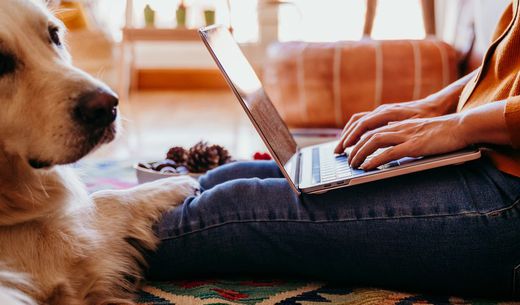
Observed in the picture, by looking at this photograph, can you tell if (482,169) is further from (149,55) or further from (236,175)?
(149,55)

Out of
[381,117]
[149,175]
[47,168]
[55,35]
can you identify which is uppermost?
[55,35]

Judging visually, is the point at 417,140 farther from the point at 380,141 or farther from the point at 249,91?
the point at 249,91

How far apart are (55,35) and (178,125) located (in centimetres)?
240

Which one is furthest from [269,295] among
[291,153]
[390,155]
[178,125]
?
[178,125]

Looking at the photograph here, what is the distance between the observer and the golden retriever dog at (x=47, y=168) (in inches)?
38.3

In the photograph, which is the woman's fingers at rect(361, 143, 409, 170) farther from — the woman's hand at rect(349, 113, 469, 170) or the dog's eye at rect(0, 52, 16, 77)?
the dog's eye at rect(0, 52, 16, 77)

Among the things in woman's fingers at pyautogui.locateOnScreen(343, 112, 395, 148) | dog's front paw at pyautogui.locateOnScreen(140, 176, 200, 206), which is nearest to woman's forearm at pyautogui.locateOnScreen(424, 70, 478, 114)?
woman's fingers at pyautogui.locateOnScreen(343, 112, 395, 148)

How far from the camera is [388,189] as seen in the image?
1018 mm

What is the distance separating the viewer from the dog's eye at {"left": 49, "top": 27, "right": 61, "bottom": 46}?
1137 mm

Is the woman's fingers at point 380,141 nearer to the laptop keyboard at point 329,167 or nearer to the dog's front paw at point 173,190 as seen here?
the laptop keyboard at point 329,167

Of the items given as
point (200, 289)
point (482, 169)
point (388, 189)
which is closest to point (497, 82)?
point (482, 169)

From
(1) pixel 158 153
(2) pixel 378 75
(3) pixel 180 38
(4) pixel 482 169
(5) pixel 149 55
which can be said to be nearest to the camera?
(4) pixel 482 169

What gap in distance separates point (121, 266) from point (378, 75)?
1734mm

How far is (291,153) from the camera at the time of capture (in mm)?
1435
